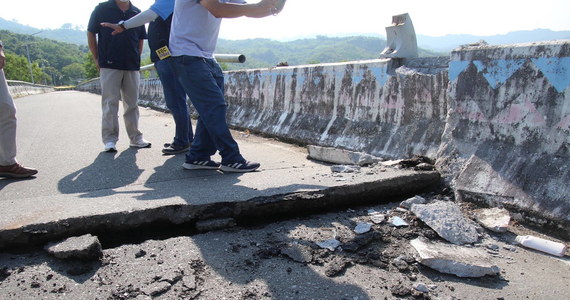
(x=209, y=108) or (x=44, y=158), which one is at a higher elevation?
(x=209, y=108)

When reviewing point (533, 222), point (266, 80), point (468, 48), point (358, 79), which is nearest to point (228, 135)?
point (358, 79)

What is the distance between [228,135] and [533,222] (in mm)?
2360

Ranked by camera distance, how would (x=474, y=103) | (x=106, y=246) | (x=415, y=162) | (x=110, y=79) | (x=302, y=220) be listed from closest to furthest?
1. (x=106, y=246)
2. (x=302, y=220)
3. (x=474, y=103)
4. (x=415, y=162)
5. (x=110, y=79)

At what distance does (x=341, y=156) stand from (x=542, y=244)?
2.02 meters

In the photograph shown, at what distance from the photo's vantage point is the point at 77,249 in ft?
6.56

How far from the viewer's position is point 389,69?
414 cm

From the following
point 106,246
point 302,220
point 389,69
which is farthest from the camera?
point 389,69

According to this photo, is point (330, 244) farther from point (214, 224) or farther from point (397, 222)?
point (214, 224)

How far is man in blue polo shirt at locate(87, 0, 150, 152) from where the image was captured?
15.6 feet

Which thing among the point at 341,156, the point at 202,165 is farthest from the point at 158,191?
the point at 341,156

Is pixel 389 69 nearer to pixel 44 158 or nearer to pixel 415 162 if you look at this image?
pixel 415 162

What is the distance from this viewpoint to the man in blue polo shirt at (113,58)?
4.75 metres

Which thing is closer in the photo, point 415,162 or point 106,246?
point 106,246

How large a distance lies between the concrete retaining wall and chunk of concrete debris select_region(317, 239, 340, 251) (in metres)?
1.15
